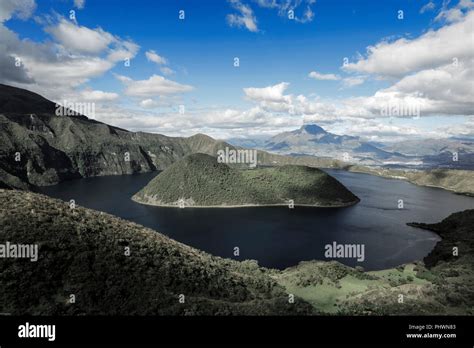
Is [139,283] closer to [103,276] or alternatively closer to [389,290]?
[103,276]

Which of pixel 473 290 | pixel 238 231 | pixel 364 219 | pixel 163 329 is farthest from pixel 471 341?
pixel 364 219

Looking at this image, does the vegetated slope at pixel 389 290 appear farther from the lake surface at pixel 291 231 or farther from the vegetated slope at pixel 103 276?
the lake surface at pixel 291 231

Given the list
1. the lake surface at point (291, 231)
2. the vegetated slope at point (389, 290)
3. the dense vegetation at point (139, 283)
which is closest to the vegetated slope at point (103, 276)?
the dense vegetation at point (139, 283)

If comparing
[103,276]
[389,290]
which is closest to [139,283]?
[103,276]

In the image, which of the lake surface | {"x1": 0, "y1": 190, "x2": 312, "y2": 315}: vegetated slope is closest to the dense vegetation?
{"x1": 0, "y1": 190, "x2": 312, "y2": 315}: vegetated slope

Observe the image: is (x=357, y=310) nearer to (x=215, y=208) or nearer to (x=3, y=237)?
(x=3, y=237)

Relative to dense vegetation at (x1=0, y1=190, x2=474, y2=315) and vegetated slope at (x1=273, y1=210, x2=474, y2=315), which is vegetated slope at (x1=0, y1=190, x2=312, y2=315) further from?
vegetated slope at (x1=273, y1=210, x2=474, y2=315)

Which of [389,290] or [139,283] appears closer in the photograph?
[139,283]
